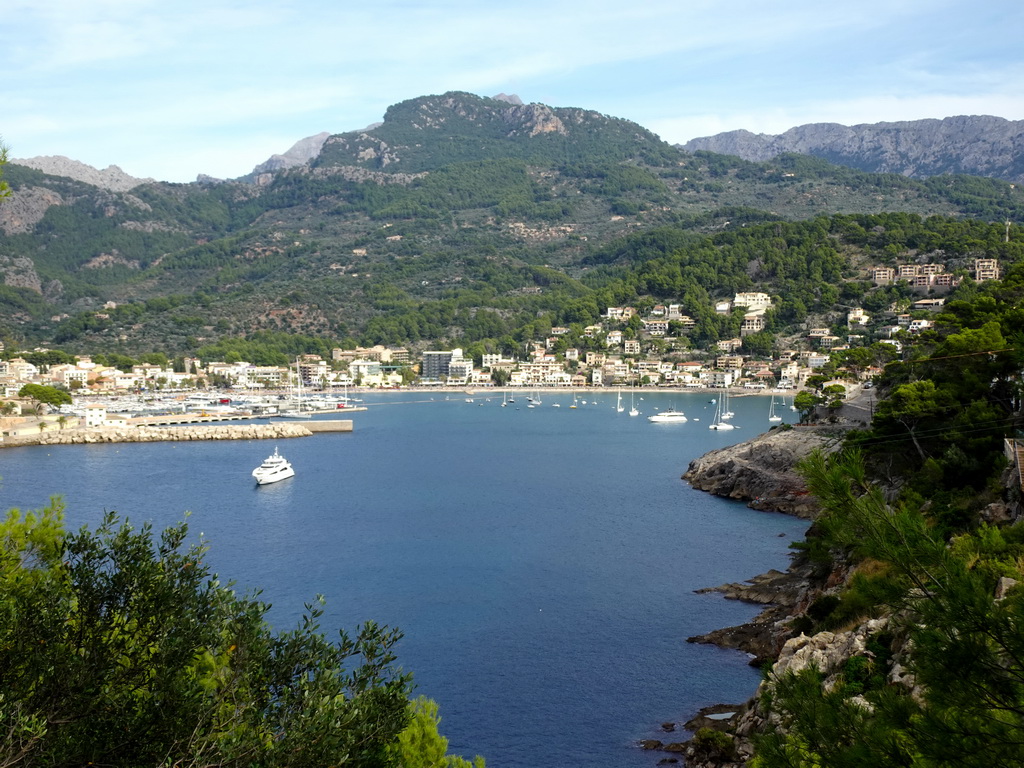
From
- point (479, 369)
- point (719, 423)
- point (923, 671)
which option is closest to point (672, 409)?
point (719, 423)

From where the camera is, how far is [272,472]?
40.0m

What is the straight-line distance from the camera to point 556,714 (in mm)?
15680

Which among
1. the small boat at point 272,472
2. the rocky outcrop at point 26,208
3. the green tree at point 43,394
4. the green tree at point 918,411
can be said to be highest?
the rocky outcrop at point 26,208

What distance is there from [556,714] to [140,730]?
10.9 meters

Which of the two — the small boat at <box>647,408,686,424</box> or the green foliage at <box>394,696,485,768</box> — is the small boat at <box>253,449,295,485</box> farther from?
the green foliage at <box>394,696,485,768</box>

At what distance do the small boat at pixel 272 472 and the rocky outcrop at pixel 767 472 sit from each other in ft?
55.6

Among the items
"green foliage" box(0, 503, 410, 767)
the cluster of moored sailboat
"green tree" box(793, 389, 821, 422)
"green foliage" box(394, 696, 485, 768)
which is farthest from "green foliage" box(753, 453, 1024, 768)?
the cluster of moored sailboat

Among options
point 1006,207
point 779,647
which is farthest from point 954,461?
point 1006,207

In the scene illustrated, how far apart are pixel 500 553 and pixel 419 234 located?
128 meters

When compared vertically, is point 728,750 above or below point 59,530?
below

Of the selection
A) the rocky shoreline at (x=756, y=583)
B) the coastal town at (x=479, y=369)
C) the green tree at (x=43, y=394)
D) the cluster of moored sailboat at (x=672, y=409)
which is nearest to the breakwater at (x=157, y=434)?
the coastal town at (x=479, y=369)

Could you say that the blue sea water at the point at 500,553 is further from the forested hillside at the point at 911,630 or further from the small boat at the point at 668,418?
the small boat at the point at 668,418

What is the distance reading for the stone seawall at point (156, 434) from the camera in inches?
2160

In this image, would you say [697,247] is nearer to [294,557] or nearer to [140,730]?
[294,557]
